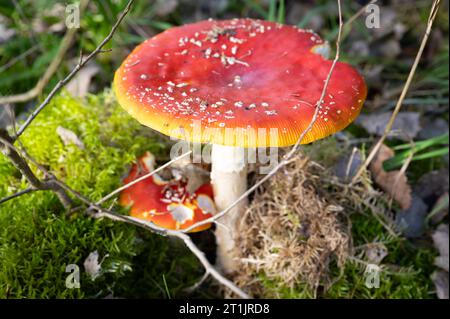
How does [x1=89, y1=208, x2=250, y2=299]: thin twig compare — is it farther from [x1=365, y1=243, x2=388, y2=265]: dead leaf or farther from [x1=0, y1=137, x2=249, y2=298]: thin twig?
[x1=365, y1=243, x2=388, y2=265]: dead leaf

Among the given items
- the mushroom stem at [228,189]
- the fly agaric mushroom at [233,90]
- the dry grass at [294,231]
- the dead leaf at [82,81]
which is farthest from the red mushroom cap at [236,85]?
the dead leaf at [82,81]

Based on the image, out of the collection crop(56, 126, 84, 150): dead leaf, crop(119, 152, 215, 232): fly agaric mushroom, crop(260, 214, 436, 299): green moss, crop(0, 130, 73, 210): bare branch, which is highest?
crop(0, 130, 73, 210): bare branch

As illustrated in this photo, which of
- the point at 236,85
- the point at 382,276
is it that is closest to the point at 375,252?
the point at 382,276

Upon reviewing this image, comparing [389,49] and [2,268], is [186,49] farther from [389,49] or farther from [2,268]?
[389,49]

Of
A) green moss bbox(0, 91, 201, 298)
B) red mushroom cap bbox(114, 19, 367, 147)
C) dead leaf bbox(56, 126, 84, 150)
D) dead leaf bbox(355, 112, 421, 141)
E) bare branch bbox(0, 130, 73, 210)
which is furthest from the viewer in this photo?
dead leaf bbox(355, 112, 421, 141)

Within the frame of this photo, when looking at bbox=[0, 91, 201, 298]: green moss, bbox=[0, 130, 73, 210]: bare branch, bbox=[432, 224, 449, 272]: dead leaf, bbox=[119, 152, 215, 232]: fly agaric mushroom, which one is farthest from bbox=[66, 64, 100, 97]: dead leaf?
bbox=[432, 224, 449, 272]: dead leaf

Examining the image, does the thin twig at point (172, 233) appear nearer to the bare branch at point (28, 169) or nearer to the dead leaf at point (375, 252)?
the bare branch at point (28, 169)
